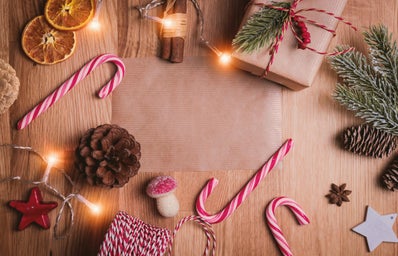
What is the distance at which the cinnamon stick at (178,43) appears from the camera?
48.4 inches

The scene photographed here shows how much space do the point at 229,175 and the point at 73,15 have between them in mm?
706

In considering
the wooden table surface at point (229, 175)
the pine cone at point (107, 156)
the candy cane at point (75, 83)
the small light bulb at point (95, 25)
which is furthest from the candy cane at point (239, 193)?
the small light bulb at point (95, 25)

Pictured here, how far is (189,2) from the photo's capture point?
1.27 metres

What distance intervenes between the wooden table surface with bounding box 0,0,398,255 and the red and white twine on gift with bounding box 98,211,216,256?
96 mm

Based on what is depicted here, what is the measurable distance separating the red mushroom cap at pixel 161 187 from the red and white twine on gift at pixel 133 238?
0.32 ft

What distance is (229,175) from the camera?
Answer: 1.25 meters

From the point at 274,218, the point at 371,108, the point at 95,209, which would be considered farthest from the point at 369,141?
the point at 95,209

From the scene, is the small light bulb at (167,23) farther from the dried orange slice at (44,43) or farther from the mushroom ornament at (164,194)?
the mushroom ornament at (164,194)

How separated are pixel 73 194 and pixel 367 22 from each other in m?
1.09

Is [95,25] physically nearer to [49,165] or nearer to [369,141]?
[49,165]

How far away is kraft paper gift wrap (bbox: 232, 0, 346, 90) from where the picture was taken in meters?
1.11

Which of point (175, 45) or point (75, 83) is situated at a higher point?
point (175, 45)

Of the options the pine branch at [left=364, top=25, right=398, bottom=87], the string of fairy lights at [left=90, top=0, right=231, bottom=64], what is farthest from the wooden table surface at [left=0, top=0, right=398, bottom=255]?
the pine branch at [left=364, top=25, right=398, bottom=87]

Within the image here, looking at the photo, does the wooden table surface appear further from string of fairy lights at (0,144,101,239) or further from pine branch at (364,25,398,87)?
pine branch at (364,25,398,87)
